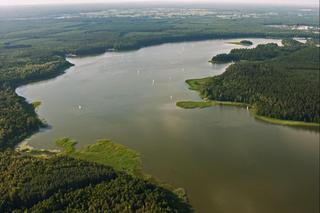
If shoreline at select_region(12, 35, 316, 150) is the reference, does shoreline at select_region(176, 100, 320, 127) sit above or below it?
below

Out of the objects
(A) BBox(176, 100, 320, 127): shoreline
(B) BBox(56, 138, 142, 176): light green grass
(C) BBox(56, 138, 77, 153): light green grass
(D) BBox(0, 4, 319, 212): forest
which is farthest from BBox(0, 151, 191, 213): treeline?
(A) BBox(176, 100, 320, 127): shoreline

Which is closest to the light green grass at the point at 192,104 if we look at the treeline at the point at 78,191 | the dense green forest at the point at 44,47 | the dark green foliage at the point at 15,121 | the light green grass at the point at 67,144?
the light green grass at the point at 67,144

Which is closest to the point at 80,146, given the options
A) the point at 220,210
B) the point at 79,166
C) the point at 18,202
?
the point at 79,166

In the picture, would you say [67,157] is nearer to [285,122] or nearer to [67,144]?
[67,144]

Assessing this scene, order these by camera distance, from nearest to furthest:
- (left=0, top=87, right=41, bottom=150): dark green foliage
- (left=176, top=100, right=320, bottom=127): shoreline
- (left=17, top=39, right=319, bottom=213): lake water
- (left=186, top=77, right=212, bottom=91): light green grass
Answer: (left=17, top=39, right=319, bottom=213): lake water → (left=0, top=87, right=41, bottom=150): dark green foliage → (left=176, top=100, right=320, bottom=127): shoreline → (left=186, top=77, right=212, bottom=91): light green grass

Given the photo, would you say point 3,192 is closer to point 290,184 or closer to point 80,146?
point 80,146

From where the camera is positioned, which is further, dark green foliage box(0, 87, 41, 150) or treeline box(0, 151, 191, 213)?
dark green foliage box(0, 87, 41, 150)

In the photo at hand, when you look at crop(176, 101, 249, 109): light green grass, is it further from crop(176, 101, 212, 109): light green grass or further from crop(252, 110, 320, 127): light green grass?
crop(252, 110, 320, 127): light green grass

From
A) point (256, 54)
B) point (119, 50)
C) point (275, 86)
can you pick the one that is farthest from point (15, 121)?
point (119, 50)

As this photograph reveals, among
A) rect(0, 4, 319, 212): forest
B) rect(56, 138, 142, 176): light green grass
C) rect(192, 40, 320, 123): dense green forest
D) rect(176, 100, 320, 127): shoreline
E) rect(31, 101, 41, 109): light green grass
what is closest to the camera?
rect(0, 4, 319, 212): forest
